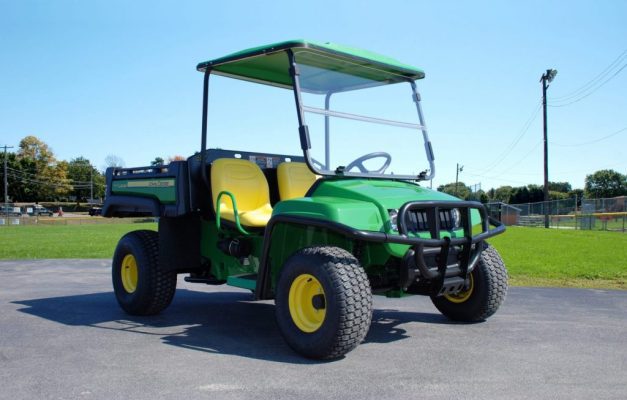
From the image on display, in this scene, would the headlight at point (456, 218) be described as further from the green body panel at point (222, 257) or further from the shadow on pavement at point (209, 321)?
the green body panel at point (222, 257)

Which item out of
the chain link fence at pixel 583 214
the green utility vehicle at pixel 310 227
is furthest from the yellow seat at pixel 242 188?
the chain link fence at pixel 583 214

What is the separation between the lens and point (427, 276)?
4.84 metres

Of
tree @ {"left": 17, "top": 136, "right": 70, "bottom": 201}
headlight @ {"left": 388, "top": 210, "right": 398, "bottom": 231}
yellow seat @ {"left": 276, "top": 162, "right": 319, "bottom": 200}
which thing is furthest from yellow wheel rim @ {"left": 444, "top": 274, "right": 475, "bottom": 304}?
tree @ {"left": 17, "top": 136, "right": 70, "bottom": 201}

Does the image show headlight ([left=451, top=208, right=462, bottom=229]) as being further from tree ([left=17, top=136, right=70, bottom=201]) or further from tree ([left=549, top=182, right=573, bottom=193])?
tree ([left=549, top=182, right=573, bottom=193])

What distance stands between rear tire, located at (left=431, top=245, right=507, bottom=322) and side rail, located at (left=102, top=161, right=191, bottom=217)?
2670mm

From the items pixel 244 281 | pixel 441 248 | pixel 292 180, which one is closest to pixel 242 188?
pixel 292 180

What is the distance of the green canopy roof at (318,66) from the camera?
5523 mm

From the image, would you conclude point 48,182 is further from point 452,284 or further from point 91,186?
point 452,284

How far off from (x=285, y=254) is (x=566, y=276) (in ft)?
21.6

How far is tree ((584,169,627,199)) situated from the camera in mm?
98375

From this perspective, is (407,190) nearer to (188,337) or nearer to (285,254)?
(285,254)

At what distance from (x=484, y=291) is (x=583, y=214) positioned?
98.4 ft

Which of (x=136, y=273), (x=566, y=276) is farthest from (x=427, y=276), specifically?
(x=566, y=276)

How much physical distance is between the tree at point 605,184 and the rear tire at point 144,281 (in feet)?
332
